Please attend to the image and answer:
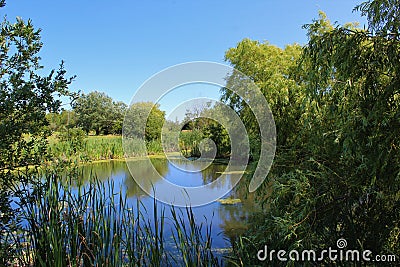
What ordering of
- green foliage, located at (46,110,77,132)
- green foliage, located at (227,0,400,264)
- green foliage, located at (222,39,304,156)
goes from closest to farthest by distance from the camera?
1. green foliage, located at (227,0,400,264)
2. green foliage, located at (46,110,77,132)
3. green foliage, located at (222,39,304,156)

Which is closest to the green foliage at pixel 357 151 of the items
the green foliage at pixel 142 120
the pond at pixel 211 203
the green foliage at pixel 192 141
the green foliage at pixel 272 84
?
the pond at pixel 211 203

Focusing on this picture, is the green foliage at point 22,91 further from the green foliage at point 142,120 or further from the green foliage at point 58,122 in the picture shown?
the green foliage at point 142,120

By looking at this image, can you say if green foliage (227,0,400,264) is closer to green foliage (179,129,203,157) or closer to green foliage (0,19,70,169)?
green foliage (0,19,70,169)

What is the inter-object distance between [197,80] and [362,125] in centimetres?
249

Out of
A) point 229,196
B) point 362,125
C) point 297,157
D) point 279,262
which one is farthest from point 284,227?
point 229,196

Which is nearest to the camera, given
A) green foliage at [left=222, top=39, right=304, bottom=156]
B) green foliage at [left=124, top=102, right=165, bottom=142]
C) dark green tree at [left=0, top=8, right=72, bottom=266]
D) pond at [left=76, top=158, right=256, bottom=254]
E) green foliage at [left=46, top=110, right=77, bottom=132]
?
dark green tree at [left=0, top=8, right=72, bottom=266]

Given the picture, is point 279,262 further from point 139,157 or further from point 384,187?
point 139,157

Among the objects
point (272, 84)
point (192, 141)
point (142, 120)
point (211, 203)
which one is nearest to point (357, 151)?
point (272, 84)

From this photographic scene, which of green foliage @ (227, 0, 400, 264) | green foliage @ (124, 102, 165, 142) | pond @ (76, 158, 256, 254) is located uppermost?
green foliage @ (124, 102, 165, 142)

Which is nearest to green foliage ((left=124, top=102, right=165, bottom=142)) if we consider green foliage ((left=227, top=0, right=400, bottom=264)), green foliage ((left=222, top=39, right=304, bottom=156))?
green foliage ((left=222, top=39, right=304, bottom=156))

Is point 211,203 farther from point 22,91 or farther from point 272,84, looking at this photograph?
point 22,91

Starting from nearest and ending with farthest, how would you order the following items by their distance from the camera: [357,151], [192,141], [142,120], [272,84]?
[357,151]
[272,84]
[142,120]
[192,141]

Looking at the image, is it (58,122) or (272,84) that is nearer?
(58,122)

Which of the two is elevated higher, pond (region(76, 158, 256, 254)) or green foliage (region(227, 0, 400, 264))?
green foliage (region(227, 0, 400, 264))
